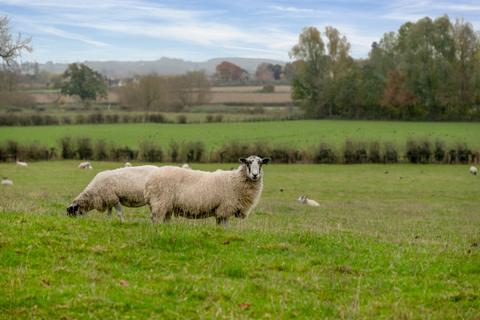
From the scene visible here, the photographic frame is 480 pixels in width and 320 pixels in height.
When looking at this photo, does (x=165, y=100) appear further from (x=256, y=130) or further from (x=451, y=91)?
(x=451, y=91)

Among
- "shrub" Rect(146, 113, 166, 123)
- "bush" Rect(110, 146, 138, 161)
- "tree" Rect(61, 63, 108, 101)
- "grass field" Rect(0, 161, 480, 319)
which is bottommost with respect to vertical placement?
"bush" Rect(110, 146, 138, 161)

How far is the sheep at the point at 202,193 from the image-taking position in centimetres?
1652

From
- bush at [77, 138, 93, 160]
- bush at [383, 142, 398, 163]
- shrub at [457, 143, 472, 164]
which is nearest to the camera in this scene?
shrub at [457, 143, 472, 164]

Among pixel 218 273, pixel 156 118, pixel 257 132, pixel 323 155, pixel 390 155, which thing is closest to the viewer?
pixel 218 273

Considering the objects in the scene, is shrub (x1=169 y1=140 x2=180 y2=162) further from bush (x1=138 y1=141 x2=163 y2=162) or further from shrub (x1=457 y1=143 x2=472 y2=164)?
shrub (x1=457 y1=143 x2=472 y2=164)

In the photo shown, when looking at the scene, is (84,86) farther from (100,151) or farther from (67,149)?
(100,151)

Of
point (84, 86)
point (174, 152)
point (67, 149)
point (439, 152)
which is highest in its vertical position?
point (84, 86)

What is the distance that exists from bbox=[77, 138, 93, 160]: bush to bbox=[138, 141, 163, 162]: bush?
5.17m

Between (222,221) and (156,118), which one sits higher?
(222,221)

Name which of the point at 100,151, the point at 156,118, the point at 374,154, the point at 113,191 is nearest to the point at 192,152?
the point at 100,151

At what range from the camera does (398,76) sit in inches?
4419

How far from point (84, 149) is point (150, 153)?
6860 millimetres

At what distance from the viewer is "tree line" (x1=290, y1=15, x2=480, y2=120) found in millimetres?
105794

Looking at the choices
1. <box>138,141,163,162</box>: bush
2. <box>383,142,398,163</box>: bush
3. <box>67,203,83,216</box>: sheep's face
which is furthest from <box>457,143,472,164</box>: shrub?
<box>67,203,83,216</box>: sheep's face
